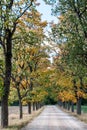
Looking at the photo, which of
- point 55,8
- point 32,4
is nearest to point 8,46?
point 32,4

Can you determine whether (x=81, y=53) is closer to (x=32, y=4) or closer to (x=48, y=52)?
(x=32, y=4)

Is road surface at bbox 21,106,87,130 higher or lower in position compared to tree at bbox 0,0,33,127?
lower

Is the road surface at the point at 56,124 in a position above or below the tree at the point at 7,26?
below

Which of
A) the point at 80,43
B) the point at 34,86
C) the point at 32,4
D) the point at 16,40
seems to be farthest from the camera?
the point at 34,86

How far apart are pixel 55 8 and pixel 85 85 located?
20499 mm

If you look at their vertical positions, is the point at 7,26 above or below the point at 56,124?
above

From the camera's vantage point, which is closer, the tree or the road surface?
the tree

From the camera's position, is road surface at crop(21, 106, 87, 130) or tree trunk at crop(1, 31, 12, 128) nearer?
tree trunk at crop(1, 31, 12, 128)

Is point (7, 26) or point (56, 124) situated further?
point (56, 124)

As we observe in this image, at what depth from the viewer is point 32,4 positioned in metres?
29.8

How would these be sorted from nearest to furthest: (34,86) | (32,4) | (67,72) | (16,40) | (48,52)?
(32,4)
(16,40)
(67,72)
(48,52)
(34,86)

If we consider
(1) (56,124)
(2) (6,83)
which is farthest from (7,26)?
(1) (56,124)

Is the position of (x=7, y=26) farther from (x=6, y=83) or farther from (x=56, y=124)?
(x=56, y=124)

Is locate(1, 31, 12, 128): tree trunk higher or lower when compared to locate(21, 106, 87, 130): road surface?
higher
